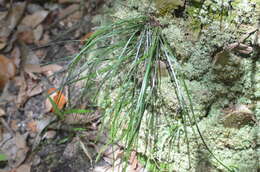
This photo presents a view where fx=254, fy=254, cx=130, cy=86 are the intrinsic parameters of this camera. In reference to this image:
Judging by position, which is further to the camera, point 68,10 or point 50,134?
point 68,10

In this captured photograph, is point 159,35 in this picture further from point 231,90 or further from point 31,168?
point 31,168

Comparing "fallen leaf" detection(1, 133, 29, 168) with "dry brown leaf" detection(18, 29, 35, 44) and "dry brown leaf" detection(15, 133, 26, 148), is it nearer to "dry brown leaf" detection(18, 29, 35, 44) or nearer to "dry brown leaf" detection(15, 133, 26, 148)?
"dry brown leaf" detection(15, 133, 26, 148)

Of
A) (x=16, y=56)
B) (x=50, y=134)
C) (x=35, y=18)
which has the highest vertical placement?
(x=35, y=18)

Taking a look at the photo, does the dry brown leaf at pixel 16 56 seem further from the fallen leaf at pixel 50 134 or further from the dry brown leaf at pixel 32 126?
the fallen leaf at pixel 50 134

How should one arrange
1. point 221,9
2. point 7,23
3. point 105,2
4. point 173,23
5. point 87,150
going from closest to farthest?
point 221,9 → point 173,23 → point 87,150 → point 105,2 → point 7,23

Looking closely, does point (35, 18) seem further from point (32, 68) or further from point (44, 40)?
point (32, 68)

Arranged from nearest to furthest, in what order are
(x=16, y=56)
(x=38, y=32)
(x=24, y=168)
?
1. (x=24, y=168)
2. (x=16, y=56)
3. (x=38, y=32)

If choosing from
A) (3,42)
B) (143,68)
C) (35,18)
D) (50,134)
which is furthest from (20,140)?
(35,18)

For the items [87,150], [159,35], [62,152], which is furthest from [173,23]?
[62,152]
